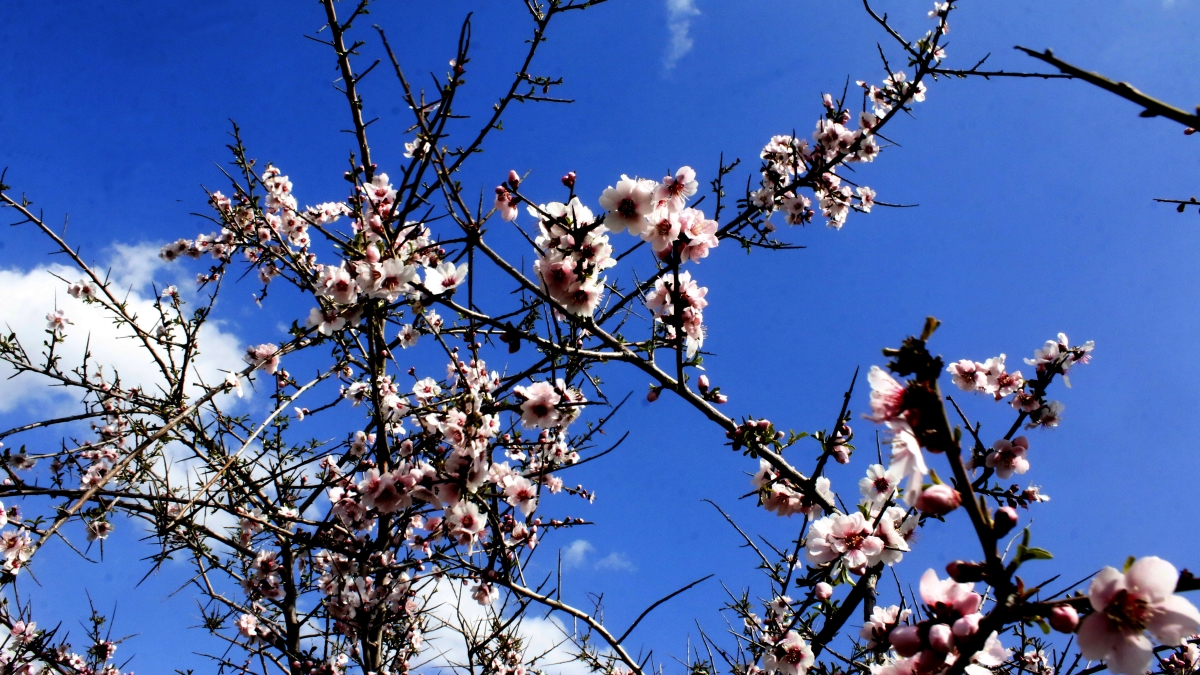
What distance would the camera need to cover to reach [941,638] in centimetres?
110

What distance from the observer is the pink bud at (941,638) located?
1.10 m

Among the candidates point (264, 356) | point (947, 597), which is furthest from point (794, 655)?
point (264, 356)

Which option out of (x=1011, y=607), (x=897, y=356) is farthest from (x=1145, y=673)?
(x=897, y=356)

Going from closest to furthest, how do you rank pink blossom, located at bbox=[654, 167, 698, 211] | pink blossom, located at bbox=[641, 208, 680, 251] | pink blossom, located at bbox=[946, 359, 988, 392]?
1. pink blossom, located at bbox=[641, 208, 680, 251]
2. pink blossom, located at bbox=[654, 167, 698, 211]
3. pink blossom, located at bbox=[946, 359, 988, 392]

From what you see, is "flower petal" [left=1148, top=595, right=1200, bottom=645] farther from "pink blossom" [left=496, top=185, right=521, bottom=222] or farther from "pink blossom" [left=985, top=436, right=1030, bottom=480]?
"pink blossom" [left=985, top=436, right=1030, bottom=480]

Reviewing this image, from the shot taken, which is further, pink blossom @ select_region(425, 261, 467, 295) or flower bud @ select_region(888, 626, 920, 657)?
pink blossom @ select_region(425, 261, 467, 295)

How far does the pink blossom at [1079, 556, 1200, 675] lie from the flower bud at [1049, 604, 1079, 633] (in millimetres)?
33

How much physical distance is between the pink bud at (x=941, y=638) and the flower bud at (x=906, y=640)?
0.09 ft

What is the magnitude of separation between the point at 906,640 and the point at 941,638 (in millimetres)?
62

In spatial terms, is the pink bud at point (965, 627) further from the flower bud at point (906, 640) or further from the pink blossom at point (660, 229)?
the pink blossom at point (660, 229)

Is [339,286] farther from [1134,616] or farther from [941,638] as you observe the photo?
[1134,616]

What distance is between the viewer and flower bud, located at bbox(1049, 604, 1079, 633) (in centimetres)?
98

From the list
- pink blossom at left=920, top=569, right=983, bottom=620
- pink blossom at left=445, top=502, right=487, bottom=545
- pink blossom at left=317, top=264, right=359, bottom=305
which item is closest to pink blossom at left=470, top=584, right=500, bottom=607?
pink blossom at left=445, top=502, right=487, bottom=545

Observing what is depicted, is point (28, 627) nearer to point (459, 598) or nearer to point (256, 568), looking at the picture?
point (256, 568)
